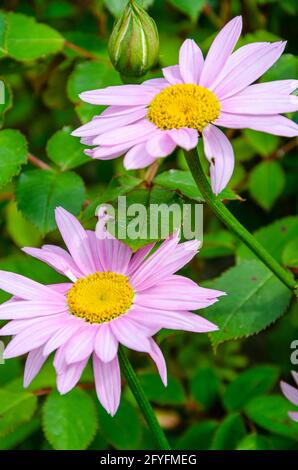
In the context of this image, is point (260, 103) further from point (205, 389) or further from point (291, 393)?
point (205, 389)

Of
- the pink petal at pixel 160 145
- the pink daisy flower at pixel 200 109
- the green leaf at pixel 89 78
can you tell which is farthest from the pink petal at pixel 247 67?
the green leaf at pixel 89 78

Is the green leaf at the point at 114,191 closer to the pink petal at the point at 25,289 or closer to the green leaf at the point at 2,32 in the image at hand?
the pink petal at the point at 25,289

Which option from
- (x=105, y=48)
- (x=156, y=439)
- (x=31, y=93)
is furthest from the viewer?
(x=31, y=93)

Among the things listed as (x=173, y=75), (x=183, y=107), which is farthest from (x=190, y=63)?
(x=183, y=107)

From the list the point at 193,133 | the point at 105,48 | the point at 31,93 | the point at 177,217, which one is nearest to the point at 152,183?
the point at 177,217

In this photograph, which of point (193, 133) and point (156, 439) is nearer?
point (193, 133)

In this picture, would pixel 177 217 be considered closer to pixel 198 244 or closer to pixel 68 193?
pixel 198 244
